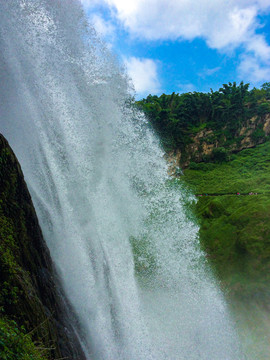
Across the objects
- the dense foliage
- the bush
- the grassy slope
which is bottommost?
the grassy slope

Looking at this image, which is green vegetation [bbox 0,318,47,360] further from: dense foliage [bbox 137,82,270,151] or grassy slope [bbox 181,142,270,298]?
dense foliage [bbox 137,82,270,151]

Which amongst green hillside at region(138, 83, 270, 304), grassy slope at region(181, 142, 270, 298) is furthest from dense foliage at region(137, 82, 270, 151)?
grassy slope at region(181, 142, 270, 298)

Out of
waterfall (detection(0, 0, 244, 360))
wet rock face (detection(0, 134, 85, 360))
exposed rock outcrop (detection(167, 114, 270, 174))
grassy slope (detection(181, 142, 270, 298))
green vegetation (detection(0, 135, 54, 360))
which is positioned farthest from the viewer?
exposed rock outcrop (detection(167, 114, 270, 174))

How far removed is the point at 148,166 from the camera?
39.2ft

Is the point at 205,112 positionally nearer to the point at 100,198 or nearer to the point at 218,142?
the point at 218,142

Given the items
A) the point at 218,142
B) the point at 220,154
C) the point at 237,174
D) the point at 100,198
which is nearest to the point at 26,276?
the point at 100,198

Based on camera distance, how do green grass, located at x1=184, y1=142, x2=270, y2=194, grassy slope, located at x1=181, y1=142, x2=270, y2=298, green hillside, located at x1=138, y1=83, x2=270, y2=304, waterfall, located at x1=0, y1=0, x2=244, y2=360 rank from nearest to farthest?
waterfall, located at x1=0, y1=0, x2=244, y2=360
grassy slope, located at x1=181, y1=142, x2=270, y2=298
green hillside, located at x1=138, y1=83, x2=270, y2=304
green grass, located at x1=184, y1=142, x2=270, y2=194

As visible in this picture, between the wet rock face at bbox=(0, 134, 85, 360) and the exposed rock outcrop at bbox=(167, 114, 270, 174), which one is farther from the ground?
the exposed rock outcrop at bbox=(167, 114, 270, 174)

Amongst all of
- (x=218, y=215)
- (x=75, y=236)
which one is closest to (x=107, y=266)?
(x=75, y=236)

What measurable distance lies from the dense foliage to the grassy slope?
6222mm

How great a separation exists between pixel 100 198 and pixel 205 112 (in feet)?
79.6

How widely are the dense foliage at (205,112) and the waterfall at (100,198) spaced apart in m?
15.5

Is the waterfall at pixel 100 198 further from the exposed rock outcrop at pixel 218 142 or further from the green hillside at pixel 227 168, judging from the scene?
the exposed rock outcrop at pixel 218 142

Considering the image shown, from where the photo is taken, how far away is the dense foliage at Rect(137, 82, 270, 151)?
2762cm
